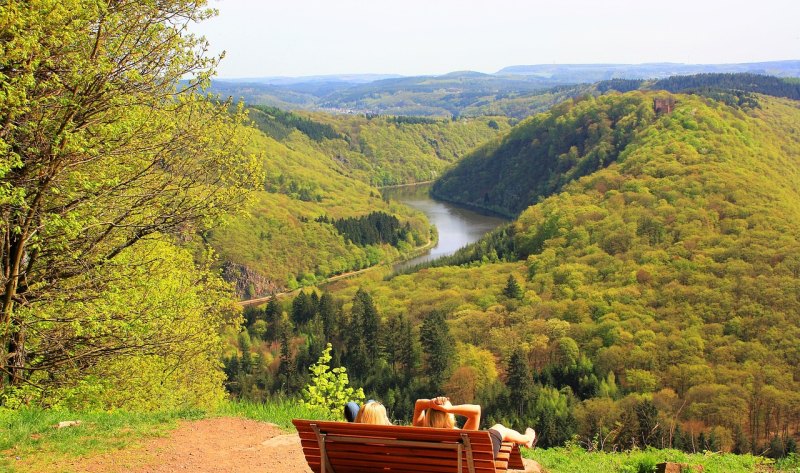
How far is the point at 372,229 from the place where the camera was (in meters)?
150

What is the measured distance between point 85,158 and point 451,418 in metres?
8.12

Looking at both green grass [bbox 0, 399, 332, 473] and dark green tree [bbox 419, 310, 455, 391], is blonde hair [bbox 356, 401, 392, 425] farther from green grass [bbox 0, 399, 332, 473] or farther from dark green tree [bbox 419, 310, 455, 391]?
dark green tree [bbox 419, 310, 455, 391]

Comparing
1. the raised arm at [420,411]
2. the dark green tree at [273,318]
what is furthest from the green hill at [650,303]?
the raised arm at [420,411]

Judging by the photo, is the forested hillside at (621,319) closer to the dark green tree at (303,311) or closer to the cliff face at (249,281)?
the dark green tree at (303,311)

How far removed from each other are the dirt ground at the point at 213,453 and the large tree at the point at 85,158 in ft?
9.39

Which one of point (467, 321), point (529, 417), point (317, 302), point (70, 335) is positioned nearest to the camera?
point (70, 335)

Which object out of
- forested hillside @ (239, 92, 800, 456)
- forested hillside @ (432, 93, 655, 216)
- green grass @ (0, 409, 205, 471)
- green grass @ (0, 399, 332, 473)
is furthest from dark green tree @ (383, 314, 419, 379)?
forested hillside @ (432, 93, 655, 216)

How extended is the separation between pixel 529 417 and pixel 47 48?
49510 mm

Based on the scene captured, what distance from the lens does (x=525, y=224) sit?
119 meters

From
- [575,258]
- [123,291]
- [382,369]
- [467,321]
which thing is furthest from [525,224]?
[123,291]

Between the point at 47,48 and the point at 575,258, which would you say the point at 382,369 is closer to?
the point at 575,258

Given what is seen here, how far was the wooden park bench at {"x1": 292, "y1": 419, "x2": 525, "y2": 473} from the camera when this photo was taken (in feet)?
22.2

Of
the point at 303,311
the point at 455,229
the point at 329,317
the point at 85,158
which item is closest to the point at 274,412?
the point at 85,158

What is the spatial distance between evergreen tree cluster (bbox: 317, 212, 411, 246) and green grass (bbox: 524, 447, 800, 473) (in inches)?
5278
